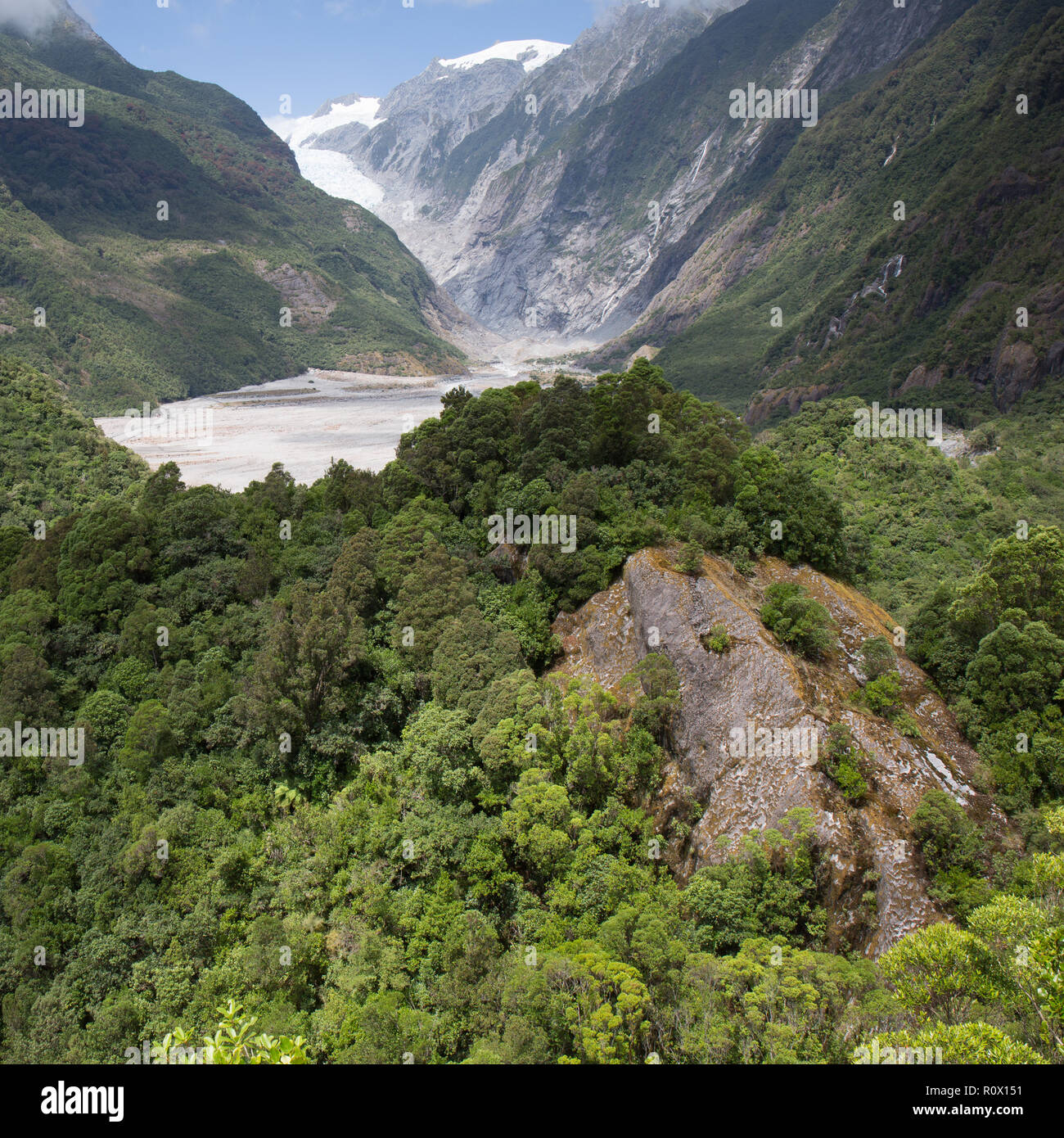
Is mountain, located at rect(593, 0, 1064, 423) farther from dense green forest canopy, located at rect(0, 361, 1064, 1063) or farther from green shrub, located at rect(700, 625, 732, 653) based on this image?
green shrub, located at rect(700, 625, 732, 653)

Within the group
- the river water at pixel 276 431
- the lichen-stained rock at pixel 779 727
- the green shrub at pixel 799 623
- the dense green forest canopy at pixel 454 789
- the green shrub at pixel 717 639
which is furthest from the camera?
the river water at pixel 276 431

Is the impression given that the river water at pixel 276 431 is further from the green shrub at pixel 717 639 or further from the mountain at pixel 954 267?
the mountain at pixel 954 267

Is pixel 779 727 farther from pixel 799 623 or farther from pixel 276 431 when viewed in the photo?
pixel 276 431

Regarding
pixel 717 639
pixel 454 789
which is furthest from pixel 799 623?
pixel 454 789

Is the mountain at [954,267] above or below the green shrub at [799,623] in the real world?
above

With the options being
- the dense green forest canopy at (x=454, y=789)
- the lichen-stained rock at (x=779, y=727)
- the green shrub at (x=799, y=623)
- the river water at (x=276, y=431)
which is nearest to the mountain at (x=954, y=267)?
the river water at (x=276, y=431)

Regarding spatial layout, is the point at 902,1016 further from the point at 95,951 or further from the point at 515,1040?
the point at 95,951

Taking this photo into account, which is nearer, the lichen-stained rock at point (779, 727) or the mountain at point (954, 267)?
the lichen-stained rock at point (779, 727)

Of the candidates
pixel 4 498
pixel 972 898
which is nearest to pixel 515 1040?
pixel 972 898
